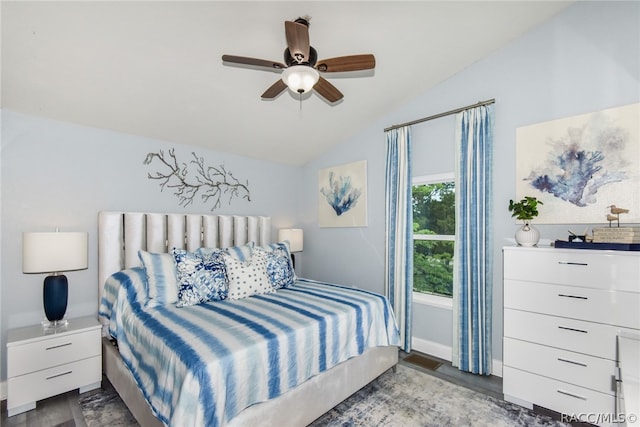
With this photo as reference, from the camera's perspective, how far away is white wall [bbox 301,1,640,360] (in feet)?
7.39

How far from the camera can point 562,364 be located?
2.08 m

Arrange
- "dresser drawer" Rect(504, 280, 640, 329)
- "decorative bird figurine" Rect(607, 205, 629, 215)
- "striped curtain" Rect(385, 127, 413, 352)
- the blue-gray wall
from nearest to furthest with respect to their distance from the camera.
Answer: "dresser drawer" Rect(504, 280, 640, 329) < "decorative bird figurine" Rect(607, 205, 629, 215) < the blue-gray wall < "striped curtain" Rect(385, 127, 413, 352)

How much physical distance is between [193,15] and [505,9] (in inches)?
92.3

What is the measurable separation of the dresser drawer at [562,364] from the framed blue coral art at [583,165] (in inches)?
39.1

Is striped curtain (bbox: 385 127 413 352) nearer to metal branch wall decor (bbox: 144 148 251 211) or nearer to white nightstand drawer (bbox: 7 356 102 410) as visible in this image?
metal branch wall decor (bbox: 144 148 251 211)

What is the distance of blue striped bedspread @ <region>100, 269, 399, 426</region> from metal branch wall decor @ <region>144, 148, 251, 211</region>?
1126 millimetres

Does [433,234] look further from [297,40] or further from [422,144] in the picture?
[297,40]

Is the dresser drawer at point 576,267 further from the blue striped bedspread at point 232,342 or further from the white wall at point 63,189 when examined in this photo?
the white wall at point 63,189

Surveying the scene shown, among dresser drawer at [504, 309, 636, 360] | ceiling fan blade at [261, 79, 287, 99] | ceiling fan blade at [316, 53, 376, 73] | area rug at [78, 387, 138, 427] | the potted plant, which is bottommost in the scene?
area rug at [78, 387, 138, 427]

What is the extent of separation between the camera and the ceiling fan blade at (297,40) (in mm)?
1626

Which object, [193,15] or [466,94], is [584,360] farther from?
[193,15]

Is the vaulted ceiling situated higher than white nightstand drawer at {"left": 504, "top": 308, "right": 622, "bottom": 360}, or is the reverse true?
the vaulted ceiling

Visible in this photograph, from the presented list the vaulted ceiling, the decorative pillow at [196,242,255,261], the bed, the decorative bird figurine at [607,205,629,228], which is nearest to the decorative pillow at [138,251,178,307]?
the bed

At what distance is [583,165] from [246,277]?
2906 mm
